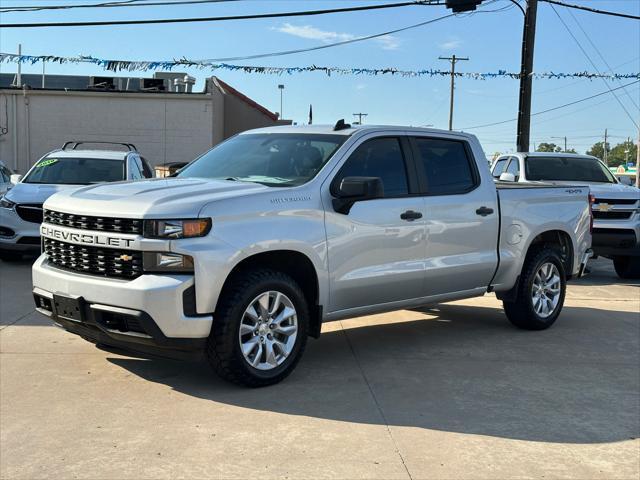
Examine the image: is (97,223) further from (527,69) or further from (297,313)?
(527,69)

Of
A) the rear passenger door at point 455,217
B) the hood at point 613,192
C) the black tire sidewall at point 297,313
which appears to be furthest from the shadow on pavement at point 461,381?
the hood at point 613,192

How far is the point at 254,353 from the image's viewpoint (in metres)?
5.04

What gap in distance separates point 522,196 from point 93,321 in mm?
4392

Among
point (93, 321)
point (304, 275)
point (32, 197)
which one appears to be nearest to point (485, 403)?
point (304, 275)

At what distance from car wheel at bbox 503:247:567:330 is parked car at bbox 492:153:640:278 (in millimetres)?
3195

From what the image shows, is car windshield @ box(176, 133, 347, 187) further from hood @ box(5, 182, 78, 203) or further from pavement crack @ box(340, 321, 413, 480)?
hood @ box(5, 182, 78, 203)

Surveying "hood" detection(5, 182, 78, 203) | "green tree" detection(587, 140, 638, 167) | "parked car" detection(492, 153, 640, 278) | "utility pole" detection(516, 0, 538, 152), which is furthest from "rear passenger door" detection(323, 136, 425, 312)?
"green tree" detection(587, 140, 638, 167)

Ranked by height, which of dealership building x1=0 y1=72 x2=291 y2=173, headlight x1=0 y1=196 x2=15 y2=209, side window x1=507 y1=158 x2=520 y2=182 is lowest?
headlight x1=0 y1=196 x2=15 y2=209

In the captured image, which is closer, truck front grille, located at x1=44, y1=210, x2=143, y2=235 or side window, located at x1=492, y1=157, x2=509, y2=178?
truck front grille, located at x1=44, y1=210, x2=143, y2=235

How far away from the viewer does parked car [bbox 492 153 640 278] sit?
11.4m

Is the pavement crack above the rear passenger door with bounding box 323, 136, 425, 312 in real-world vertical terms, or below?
below

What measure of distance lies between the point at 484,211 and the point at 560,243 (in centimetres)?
159

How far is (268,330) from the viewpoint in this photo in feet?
16.7

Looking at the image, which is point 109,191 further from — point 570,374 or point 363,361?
point 570,374
